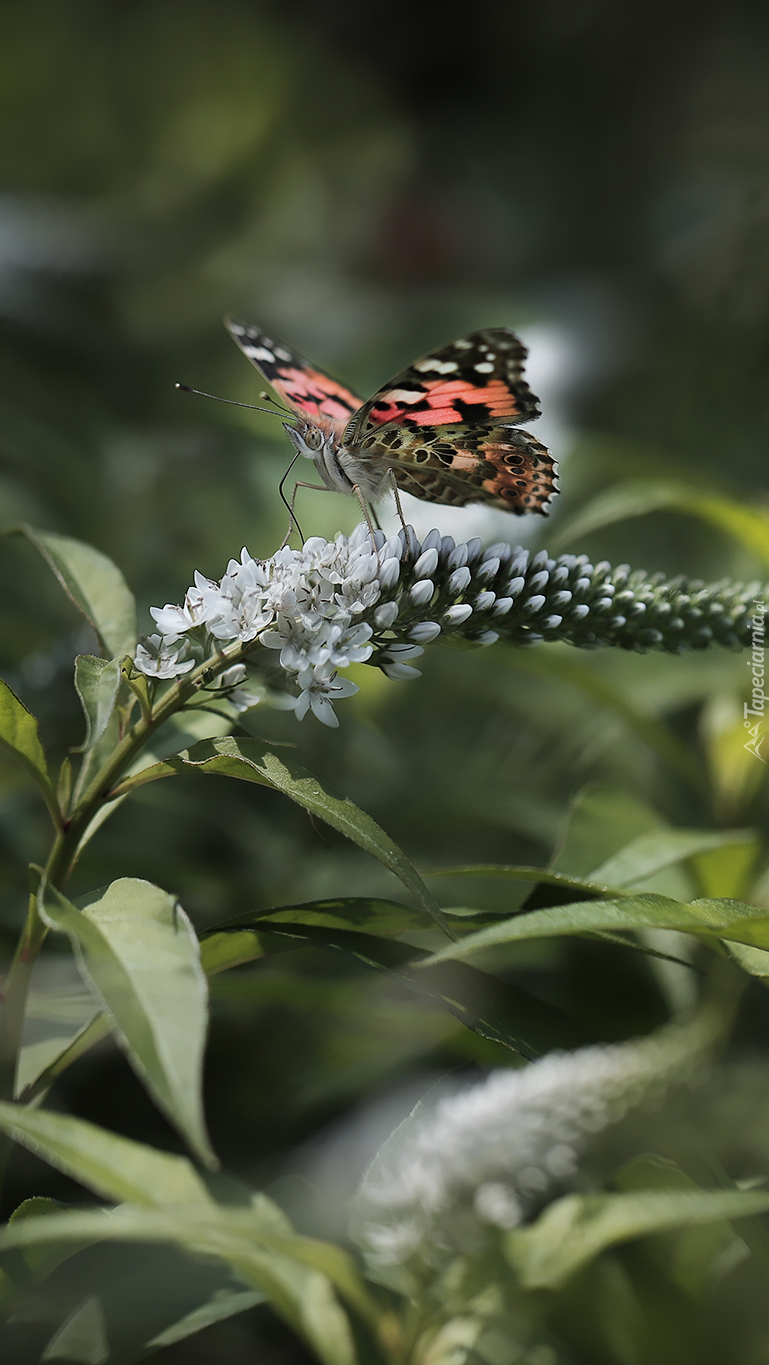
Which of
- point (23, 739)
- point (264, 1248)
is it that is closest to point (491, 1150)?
point (264, 1248)

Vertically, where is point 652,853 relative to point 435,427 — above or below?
below

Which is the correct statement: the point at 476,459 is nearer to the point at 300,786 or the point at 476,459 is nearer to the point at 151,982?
the point at 300,786

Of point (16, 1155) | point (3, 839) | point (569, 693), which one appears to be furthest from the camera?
point (569, 693)

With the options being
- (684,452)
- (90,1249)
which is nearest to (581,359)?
(684,452)

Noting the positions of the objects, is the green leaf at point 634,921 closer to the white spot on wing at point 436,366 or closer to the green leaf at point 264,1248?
the green leaf at point 264,1248

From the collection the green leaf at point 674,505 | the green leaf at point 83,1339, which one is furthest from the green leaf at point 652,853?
the green leaf at point 83,1339

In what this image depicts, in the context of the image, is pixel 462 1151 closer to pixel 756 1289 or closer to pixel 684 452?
pixel 756 1289
